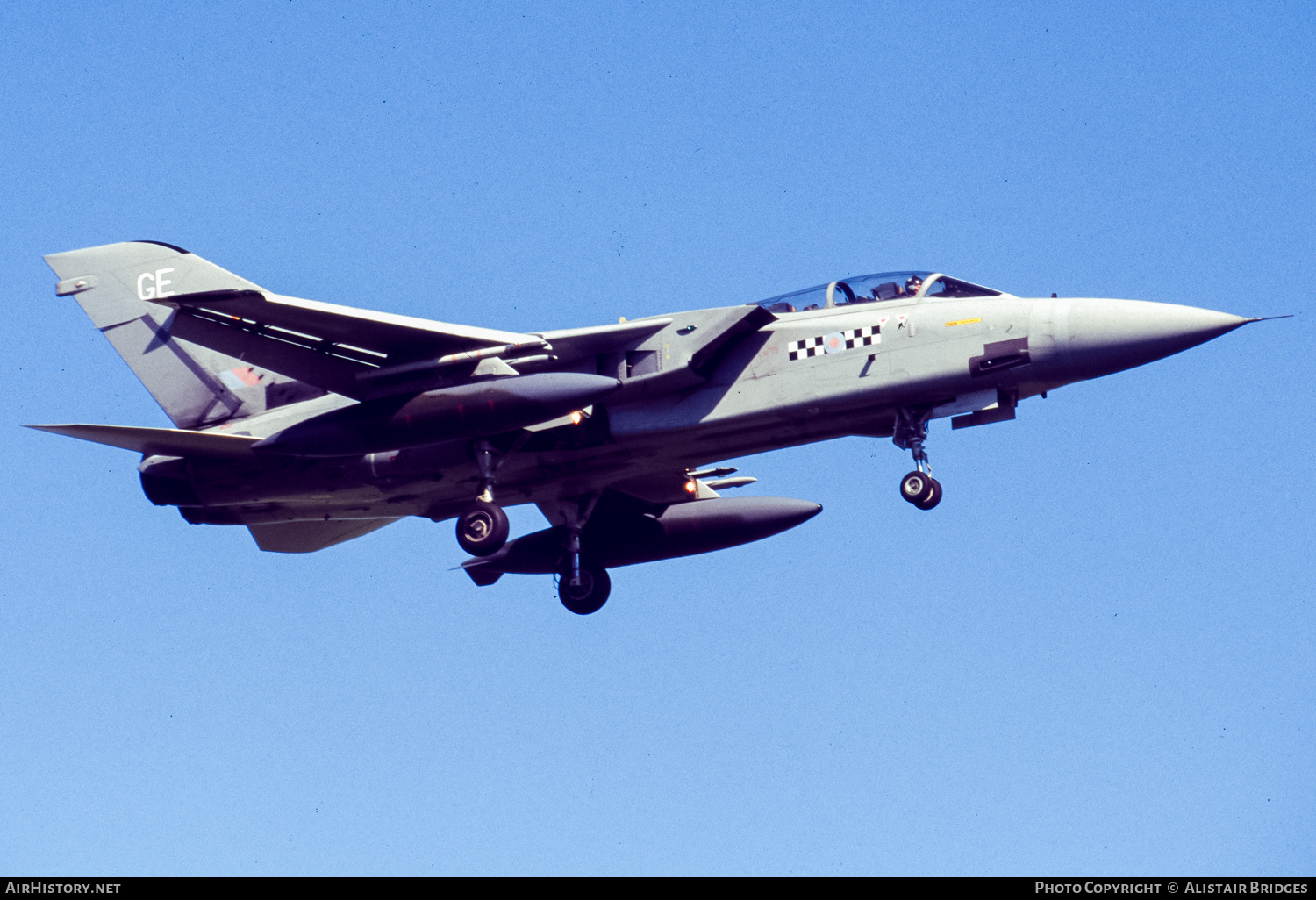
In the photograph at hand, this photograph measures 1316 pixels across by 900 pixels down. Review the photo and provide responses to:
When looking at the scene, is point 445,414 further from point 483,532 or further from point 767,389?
point 767,389

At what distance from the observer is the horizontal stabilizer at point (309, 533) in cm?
2145

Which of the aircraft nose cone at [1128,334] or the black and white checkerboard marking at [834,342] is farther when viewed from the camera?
the black and white checkerboard marking at [834,342]

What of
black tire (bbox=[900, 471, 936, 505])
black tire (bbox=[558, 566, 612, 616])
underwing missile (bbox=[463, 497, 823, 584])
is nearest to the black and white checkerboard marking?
black tire (bbox=[900, 471, 936, 505])

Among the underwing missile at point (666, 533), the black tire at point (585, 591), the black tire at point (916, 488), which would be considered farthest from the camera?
the black tire at point (585, 591)

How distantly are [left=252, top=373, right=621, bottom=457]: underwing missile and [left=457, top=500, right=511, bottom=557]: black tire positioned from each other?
4.34 feet

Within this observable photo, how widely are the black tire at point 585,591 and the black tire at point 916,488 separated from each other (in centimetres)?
555

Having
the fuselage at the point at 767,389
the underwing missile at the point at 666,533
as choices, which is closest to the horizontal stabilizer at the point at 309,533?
the fuselage at the point at 767,389

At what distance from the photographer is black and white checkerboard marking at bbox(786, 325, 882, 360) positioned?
17672 mm

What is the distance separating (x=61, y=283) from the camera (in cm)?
2095

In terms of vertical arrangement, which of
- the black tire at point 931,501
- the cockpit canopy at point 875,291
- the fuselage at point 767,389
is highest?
the cockpit canopy at point 875,291

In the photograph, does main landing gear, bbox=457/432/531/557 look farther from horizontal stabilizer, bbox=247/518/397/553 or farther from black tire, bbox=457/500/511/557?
horizontal stabilizer, bbox=247/518/397/553

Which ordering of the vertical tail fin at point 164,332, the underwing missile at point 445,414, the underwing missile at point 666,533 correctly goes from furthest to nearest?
the underwing missile at point 666,533
the vertical tail fin at point 164,332
the underwing missile at point 445,414

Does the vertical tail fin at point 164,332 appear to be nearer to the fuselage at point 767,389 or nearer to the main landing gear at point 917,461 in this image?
the fuselage at point 767,389
